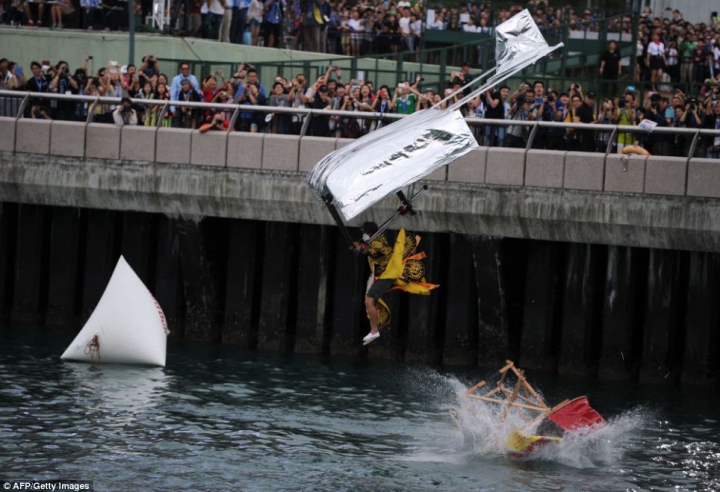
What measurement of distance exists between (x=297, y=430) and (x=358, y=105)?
7833 millimetres

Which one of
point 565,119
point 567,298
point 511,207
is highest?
point 565,119

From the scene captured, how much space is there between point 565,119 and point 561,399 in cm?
559

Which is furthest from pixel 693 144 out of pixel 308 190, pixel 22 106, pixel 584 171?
pixel 22 106

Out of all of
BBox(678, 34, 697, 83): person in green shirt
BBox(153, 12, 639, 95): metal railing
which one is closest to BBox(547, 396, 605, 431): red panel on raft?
BBox(153, 12, 639, 95): metal railing

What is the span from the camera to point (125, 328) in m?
27.6

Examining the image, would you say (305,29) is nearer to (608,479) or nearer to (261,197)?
(261,197)

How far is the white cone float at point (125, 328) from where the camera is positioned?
2766 centimetres

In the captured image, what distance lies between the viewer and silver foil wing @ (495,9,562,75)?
22688 millimetres

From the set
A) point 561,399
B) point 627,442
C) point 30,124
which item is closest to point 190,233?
point 30,124

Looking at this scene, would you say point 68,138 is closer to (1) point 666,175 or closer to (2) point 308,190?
(2) point 308,190

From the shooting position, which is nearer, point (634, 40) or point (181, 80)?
point (181, 80)

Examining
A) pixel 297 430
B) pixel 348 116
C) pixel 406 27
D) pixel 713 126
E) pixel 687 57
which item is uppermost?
pixel 406 27

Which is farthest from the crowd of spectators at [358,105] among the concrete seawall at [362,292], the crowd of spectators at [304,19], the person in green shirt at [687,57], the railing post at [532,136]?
the crowd of spectators at [304,19]

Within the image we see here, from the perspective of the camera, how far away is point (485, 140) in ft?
91.7
